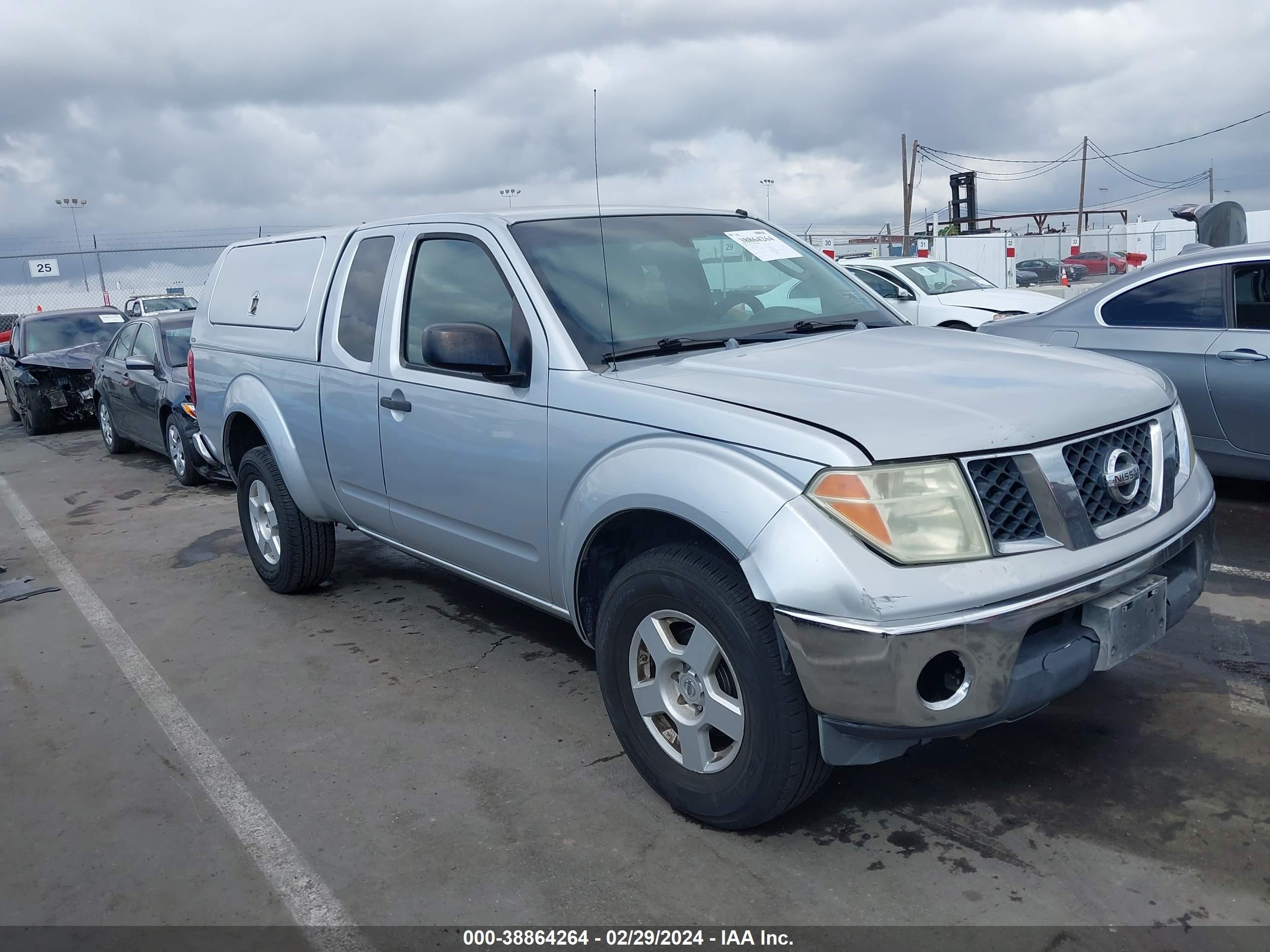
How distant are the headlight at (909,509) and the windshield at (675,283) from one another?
1195mm

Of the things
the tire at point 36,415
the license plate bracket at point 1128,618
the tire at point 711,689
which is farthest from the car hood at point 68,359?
the license plate bracket at point 1128,618

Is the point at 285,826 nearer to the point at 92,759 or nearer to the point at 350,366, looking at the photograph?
the point at 92,759

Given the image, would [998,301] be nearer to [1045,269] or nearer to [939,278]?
[939,278]

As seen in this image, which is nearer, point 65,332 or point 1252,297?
point 1252,297

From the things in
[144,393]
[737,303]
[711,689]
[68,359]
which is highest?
[737,303]

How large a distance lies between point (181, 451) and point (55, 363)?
18.0ft

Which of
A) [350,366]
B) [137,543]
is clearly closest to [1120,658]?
[350,366]

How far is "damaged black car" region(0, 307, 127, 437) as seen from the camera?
13.9 m

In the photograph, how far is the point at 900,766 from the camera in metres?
3.51

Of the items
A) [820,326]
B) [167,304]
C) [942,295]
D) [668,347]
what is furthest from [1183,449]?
[167,304]

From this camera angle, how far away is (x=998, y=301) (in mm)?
11984

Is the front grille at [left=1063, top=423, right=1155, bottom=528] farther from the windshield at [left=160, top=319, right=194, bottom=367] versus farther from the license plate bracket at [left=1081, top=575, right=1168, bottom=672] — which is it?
the windshield at [left=160, top=319, right=194, bottom=367]

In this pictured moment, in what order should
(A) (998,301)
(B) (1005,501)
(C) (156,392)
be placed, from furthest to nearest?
(A) (998,301) < (C) (156,392) < (B) (1005,501)

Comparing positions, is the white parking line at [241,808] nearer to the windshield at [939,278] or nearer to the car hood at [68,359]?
the car hood at [68,359]
